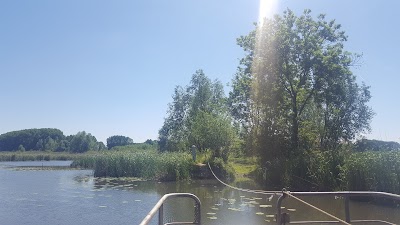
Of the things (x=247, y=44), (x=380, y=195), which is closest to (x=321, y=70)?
(x=247, y=44)

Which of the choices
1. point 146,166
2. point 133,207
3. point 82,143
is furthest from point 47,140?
point 133,207

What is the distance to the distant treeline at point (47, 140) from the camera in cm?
11111

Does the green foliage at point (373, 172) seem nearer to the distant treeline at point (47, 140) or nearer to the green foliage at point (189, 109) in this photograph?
the green foliage at point (189, 109)

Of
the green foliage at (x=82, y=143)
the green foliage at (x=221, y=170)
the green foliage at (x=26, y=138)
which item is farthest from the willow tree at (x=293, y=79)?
the green foliage at (x=26, y=138)

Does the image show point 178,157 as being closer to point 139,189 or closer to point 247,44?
point 139,189

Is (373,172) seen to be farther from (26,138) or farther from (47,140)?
(26,138)

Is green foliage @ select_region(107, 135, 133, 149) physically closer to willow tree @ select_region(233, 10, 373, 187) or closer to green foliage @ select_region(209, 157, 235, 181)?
green foliage @ select_region(209, 157, 235, 181)

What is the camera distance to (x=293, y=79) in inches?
1057

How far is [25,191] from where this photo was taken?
23062mm

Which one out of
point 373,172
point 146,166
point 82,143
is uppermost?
point 82,143

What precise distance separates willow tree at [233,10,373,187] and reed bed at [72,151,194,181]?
5970mm

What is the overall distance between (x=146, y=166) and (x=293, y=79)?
12.0 m

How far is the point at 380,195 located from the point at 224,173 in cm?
2490

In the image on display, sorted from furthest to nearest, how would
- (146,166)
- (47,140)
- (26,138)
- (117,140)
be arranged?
(117,140) < (26,138) < (47,140) < (146,166)
